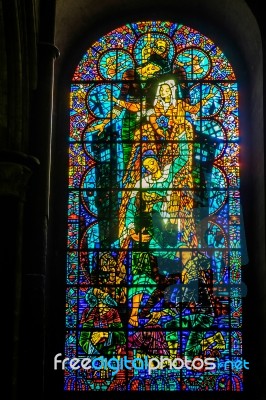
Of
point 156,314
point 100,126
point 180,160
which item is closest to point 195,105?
point 180,160

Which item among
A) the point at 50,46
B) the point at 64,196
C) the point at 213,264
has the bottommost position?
the point at 213,264

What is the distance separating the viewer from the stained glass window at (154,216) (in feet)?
35.6

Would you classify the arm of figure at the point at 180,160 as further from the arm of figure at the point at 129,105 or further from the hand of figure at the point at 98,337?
the hand of figure at the point at 98,337

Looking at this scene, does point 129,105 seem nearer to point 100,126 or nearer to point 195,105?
point 100,126

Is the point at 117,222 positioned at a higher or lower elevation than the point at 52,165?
lower

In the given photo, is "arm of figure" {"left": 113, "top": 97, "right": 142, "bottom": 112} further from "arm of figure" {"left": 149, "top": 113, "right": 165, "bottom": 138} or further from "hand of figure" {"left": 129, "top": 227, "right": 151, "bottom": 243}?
"hand of figure" {"left": 129, "top": 227, "right": 151, "bottom": 243}

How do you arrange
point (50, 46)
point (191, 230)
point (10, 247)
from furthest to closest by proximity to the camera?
point (191, 230)
point (50, 46)
point (10, 247)

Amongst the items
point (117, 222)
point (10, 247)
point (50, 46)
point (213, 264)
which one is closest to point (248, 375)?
point (213, 264)

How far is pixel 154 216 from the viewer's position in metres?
11.4

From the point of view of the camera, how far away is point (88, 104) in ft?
38.8

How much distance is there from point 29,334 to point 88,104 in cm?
343

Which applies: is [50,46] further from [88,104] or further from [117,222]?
[117,222]

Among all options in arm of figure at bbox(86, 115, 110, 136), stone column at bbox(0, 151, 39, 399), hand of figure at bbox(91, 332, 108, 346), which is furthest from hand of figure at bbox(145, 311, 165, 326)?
arm of figure at bbox(86, 115, 110, 136)

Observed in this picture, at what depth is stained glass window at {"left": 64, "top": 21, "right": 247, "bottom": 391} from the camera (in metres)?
10.9
